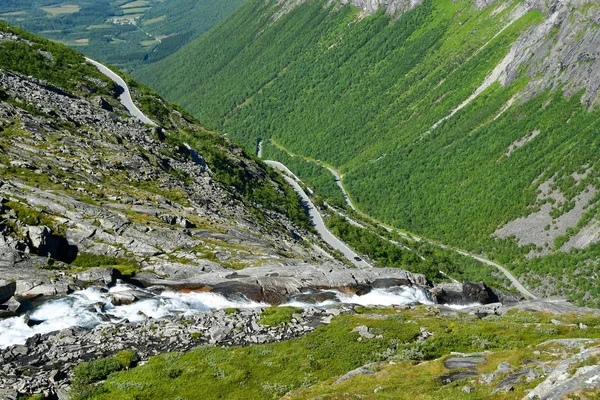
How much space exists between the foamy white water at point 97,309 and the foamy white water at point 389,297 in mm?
9423

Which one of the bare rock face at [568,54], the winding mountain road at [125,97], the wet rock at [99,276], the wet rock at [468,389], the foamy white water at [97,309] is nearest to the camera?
the wet rock at [468,389]

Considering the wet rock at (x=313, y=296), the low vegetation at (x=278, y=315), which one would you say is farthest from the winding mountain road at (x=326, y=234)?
the low vegetation at (x=278, y=315)

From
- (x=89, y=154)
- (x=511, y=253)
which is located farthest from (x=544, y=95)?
(x=89, y=154)

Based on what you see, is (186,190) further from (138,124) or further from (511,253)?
(511,253)

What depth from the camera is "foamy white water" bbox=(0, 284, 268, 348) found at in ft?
135

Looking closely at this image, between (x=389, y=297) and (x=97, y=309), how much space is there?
3013cm

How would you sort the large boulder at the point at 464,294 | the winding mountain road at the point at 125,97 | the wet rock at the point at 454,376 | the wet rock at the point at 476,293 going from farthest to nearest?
1. the winding mountain road at the point at 125,97
2. the wet rock at the point at 476,293
3. the large boulder at the point at 464,294
4. the wet rock at the point at 454,376

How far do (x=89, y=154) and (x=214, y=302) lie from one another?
134 feet

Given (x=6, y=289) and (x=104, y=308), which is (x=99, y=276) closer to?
(x=104, y=308)

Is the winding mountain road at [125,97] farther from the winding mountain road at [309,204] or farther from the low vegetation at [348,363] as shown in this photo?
the low vegetation at [348,363]

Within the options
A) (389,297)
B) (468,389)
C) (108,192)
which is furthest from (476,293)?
(108,192)

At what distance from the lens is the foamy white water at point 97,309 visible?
41000 mm

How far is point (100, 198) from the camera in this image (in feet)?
216

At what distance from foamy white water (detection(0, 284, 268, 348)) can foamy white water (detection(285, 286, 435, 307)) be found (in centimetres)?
942
